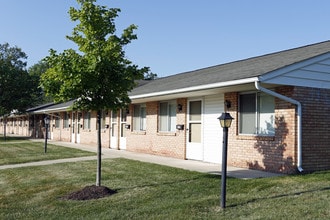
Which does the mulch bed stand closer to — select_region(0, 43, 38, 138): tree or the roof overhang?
the roof overhang

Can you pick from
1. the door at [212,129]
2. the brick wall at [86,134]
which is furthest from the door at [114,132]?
the door at [212,129]

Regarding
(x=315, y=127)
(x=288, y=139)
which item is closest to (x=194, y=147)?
(x=288, y=139)

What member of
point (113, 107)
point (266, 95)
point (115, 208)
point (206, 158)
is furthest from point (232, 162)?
point (115, 208)

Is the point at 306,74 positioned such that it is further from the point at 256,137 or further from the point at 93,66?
the point at 93,66

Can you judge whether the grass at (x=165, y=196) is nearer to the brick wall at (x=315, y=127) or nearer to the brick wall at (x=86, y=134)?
the brick wall at (x=315, y=127)

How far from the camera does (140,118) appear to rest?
17.4 metres

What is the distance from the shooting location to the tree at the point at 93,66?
25.6 feet

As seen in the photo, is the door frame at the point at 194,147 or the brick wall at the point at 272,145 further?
the door frame at the point at 194,147

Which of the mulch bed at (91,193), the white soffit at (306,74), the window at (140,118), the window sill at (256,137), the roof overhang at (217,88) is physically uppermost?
the white soffit at (306,74)

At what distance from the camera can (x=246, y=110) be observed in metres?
11.2

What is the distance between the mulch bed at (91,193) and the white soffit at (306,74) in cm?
448

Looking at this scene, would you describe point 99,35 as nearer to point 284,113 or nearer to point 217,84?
point 217,84

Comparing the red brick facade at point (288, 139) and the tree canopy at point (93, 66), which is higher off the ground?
the tree canopy at point (93, 66)

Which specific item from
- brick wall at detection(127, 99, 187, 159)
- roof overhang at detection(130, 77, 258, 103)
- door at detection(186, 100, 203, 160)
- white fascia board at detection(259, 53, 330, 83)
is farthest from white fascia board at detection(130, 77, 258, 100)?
door at detection(186, 100, 203, 160)
